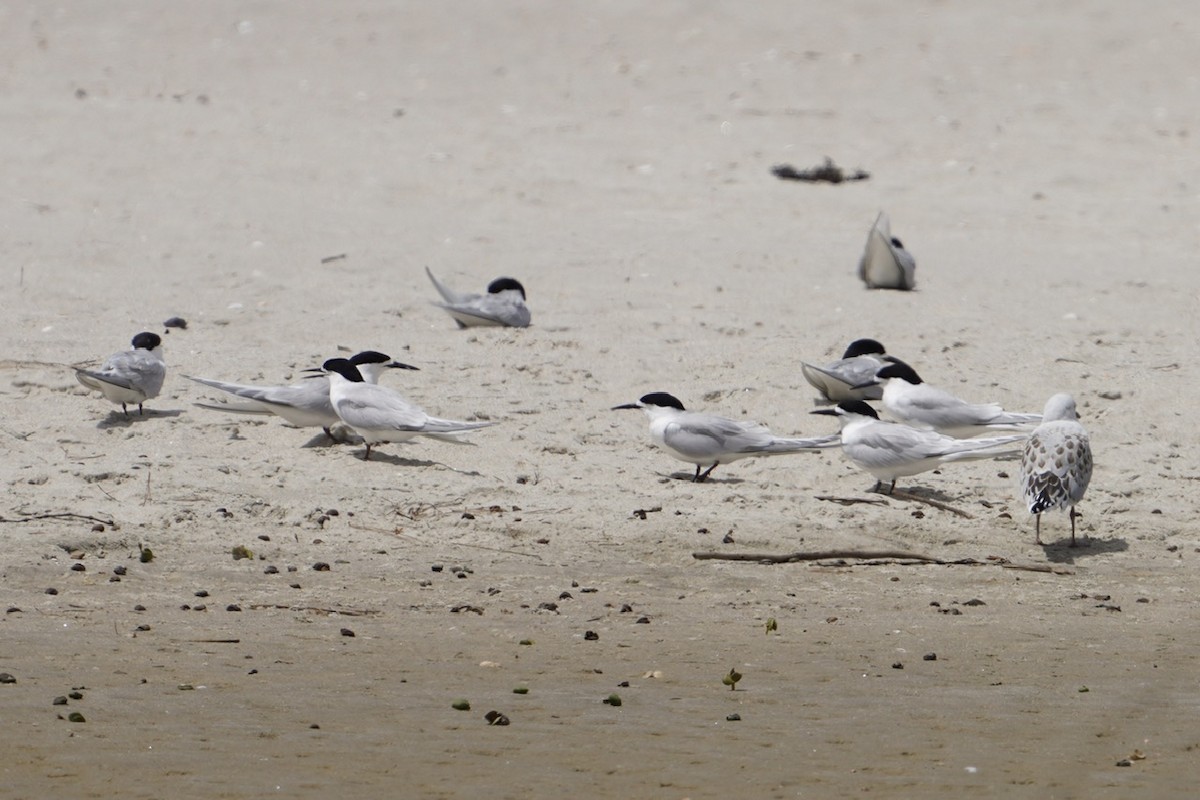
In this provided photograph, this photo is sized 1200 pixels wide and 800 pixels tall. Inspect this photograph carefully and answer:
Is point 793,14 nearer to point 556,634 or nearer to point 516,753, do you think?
point 556,634

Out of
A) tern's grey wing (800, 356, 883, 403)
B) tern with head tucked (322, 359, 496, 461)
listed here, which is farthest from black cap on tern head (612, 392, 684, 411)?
tern's grey wing (800, 356, 883, 403)

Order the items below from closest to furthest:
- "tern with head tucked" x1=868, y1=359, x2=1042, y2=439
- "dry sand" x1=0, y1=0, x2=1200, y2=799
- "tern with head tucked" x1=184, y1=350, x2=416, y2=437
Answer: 1. "dry sand" x1=0, y1=0, x2=1200, y2=799
2. "tern with head tucked" x1=184, y1=350, x2=416, y2=437
3. "tern with head tucked" x1=868, y1=359, x2=1042, y2=439

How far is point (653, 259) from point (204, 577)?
4.66 meters

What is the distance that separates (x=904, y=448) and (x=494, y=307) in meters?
2.67

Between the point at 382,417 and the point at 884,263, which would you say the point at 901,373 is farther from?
the point at 382,417

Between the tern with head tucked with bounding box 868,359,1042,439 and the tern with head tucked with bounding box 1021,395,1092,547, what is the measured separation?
0.70 m

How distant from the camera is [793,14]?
16.0m

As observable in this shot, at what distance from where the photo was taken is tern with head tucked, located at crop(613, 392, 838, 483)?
23.0 feet

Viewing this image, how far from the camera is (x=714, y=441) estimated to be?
23.0ft

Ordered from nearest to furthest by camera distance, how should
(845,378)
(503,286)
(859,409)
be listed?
(859,409)
(845,378)
(503,286)

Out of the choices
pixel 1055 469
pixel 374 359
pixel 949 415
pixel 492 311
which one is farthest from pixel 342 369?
pixel 1055 469

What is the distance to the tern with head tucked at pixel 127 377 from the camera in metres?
7.22

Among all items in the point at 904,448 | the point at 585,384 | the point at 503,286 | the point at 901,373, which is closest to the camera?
the point at 904,448

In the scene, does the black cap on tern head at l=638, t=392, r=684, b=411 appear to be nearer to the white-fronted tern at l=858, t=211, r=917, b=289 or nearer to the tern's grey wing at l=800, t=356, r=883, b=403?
the tern's grey wing at l=800, t=356, r=883, b=403
